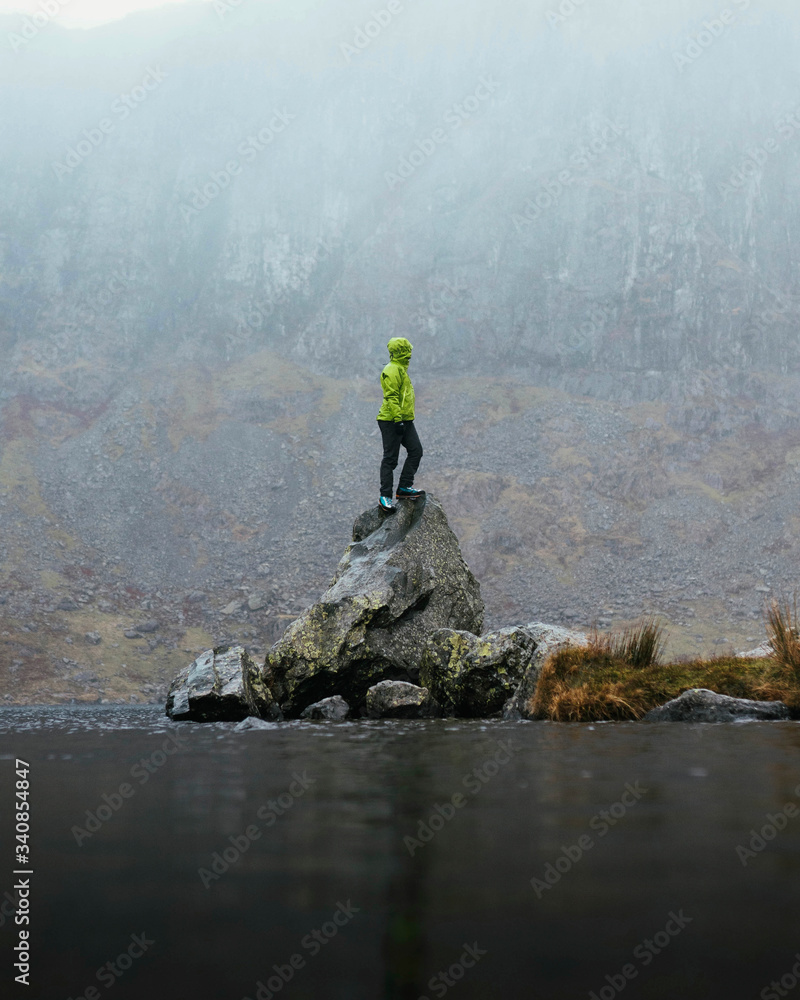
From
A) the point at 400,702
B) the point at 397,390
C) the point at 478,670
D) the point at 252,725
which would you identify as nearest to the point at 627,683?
the point at 478,670

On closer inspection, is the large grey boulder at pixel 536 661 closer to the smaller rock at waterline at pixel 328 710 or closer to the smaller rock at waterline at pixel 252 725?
the smaller rock at waterline at pixel 328 710

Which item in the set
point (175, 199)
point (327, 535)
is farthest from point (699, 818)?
point (175, 199)

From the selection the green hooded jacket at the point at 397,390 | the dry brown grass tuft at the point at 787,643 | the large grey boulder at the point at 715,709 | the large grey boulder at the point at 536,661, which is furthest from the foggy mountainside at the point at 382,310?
the large grey boulder at the point at 715,709

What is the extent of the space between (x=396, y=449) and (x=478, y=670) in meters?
4.34

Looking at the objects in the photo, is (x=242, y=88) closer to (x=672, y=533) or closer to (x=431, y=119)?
(x=431, y=119)

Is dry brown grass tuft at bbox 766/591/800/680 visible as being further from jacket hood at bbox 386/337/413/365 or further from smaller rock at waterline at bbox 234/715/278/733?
jacket hood at bbox 386/337/413/365

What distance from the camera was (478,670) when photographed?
12.6 m

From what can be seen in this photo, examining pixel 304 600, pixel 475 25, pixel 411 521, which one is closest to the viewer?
pixel 411 521

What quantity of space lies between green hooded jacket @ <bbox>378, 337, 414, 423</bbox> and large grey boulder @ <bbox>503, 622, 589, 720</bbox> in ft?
14.4

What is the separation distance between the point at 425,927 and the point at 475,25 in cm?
11986

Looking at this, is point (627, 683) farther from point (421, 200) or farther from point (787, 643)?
point (421, 200)

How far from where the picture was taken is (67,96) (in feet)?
322

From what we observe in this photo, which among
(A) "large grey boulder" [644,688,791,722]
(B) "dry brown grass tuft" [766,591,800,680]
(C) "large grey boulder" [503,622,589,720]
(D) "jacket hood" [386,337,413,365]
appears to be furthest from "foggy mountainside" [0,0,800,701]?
(A) "large grey boulder" [644,688,791,722]

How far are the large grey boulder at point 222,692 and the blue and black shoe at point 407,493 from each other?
168 inches
